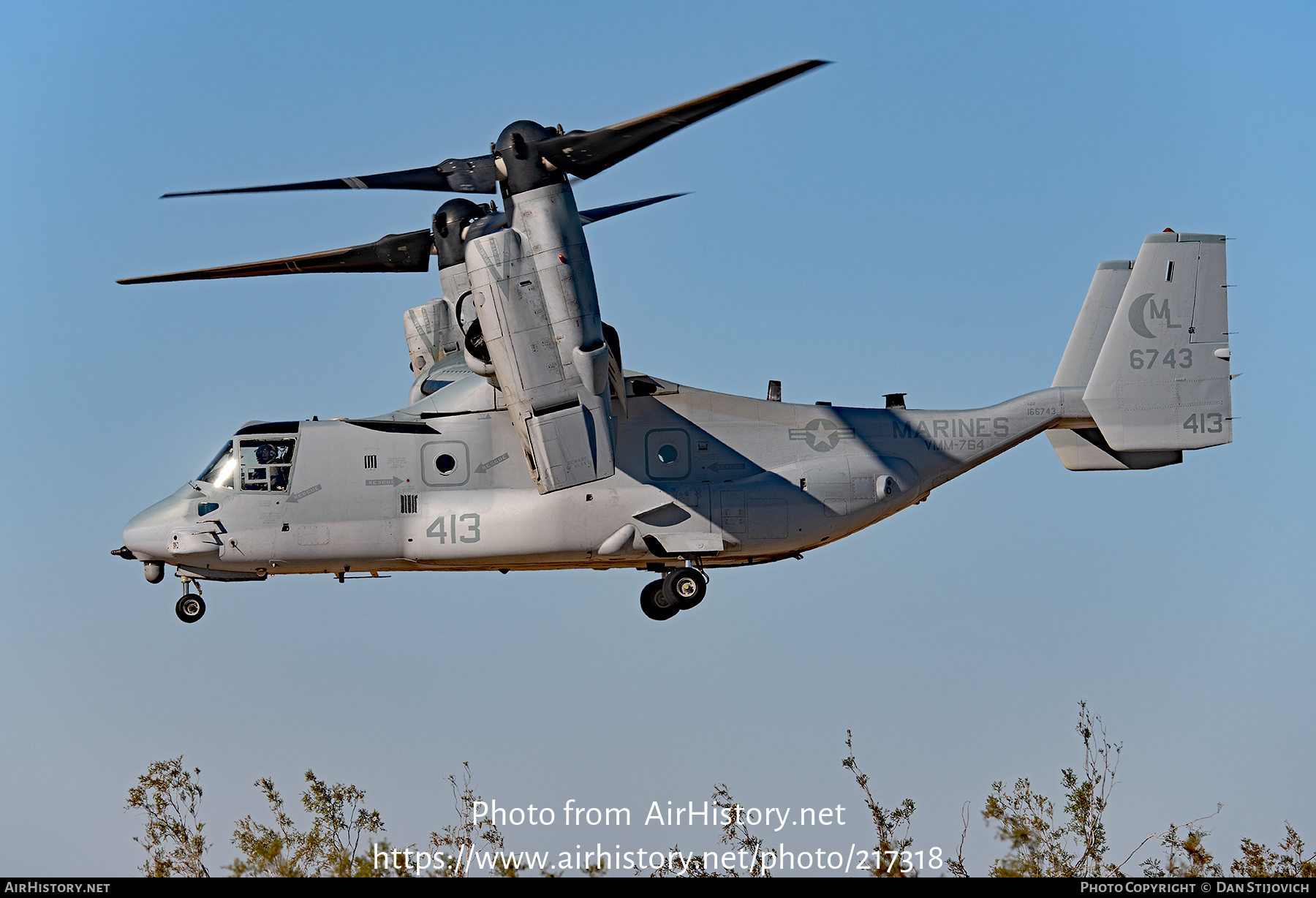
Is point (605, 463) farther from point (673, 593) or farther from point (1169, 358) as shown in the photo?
point (1169, 358)

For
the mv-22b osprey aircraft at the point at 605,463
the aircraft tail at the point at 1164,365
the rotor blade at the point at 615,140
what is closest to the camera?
the rotor blade at the point at 615,140

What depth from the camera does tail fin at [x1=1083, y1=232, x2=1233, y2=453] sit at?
23.5 meters

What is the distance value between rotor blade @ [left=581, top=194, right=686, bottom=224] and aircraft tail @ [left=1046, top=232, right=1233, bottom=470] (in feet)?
24.0

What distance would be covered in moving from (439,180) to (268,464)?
514cm

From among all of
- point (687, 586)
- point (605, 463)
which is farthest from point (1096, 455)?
point (605, 463)

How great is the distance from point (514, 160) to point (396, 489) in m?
5.43

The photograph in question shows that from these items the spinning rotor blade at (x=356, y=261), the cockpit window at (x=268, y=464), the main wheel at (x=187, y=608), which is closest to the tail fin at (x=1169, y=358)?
the spinning rotor blade at (x=356, y=261)

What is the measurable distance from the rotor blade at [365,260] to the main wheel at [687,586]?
600cm

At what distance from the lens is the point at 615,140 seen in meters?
19.0

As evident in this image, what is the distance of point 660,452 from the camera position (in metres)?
22.2

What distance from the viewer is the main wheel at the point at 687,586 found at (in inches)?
880

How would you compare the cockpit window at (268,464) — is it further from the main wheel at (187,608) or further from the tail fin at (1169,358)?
the tail fin at (1169,358)

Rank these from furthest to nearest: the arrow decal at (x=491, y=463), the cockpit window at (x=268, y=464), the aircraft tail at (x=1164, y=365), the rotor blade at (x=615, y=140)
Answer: the aircraft tail at (x=1164, y=365), the cockpit window at (x=268, y=464), the arrow decal at (x=491, y=463), the rotor blade at (x=615, y=140)
